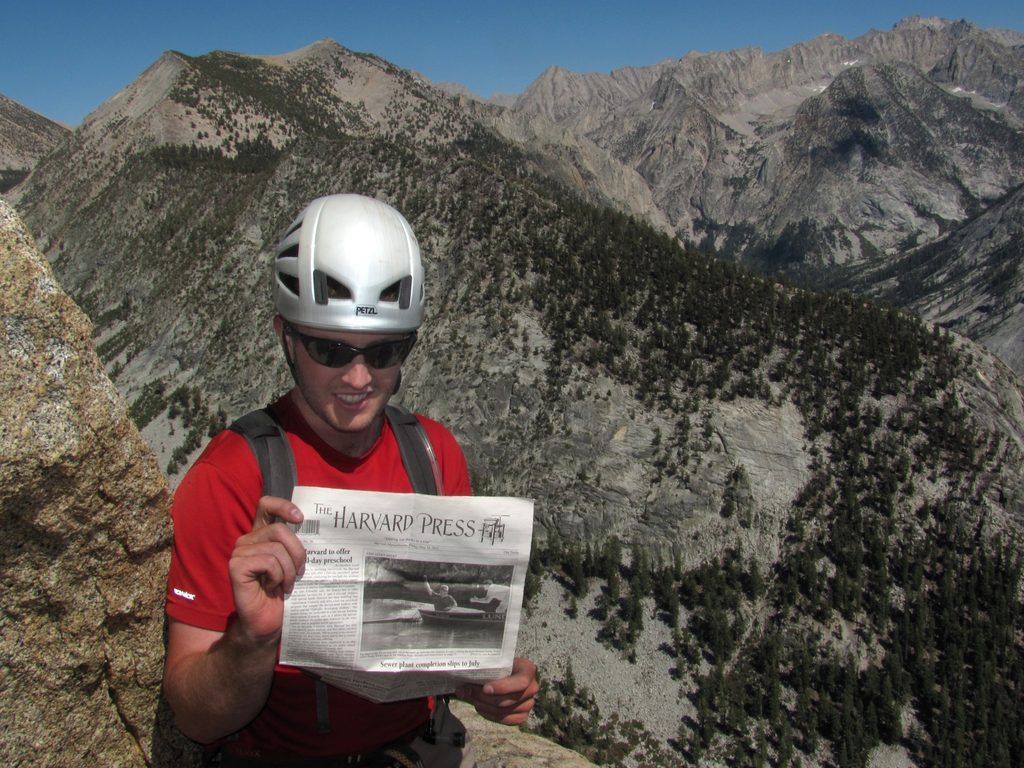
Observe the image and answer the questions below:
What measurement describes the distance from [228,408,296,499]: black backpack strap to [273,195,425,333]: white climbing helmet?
3.01 feet

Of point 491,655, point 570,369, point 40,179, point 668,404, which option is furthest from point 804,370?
point 40,179

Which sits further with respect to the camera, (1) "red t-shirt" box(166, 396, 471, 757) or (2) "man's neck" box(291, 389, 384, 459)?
(2) "man's neck" box(291, 389, 384, 459)

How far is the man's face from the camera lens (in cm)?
422

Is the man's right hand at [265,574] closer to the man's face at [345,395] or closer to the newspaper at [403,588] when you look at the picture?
the newspaper at [403,588]

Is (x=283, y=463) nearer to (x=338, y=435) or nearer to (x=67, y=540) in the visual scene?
(x=338, y=435)

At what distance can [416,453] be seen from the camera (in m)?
4.55

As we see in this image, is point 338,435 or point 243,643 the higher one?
point 338,435

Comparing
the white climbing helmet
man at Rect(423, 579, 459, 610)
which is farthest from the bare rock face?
man at Rect(423, 579, 459, 610)

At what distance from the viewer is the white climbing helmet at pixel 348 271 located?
15.0 ft

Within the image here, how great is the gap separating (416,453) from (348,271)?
1470 mm

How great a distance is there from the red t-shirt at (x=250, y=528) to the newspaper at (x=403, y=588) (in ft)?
1.61

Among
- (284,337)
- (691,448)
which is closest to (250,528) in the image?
(284,337)

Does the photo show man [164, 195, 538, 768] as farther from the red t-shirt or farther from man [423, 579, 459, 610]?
man [423, 579, 459, 610]

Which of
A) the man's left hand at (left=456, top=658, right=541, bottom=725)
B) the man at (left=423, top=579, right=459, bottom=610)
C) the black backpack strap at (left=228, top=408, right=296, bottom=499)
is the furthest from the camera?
the man's left hand at (left=456, top=658, right=541, bottom=725)
